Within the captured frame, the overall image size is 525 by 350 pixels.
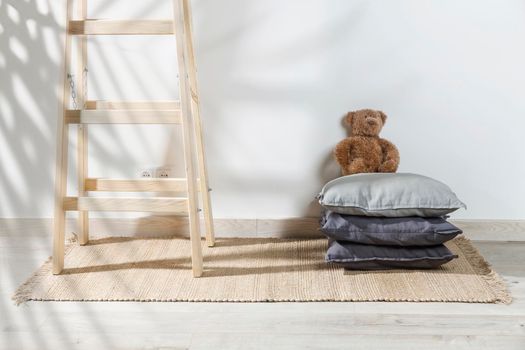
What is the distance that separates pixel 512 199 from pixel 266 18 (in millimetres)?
1139

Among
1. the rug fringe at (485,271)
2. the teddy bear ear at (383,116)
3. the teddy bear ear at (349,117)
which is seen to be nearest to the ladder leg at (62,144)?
the teddy bear ear at (349,117)

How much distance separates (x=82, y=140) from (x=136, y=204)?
0.43m

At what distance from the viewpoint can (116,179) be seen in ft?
7.88

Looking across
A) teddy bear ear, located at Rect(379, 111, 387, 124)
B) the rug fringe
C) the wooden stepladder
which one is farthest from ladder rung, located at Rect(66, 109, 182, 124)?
the rug fringe

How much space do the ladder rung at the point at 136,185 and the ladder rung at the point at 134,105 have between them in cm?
26

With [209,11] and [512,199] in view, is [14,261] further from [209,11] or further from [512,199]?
[512,199]

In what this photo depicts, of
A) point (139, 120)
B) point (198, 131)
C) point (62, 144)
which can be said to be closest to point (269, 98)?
point (198, 131)

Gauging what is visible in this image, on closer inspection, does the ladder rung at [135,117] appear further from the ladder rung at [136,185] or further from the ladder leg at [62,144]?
the ladder rung at [136,185]

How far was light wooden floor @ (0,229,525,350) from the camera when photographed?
171cm

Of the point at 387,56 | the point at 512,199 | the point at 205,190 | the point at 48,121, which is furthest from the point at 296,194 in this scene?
the point at 48,121

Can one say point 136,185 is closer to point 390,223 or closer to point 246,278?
point 246,278

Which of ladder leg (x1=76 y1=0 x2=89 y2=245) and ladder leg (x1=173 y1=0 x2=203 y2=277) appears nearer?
ladder leg (x1=173 y1=0 x2=203 y2=277)

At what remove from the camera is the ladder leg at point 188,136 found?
2043mm

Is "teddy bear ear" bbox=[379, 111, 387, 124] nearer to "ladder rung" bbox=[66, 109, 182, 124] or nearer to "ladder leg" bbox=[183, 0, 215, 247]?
"ladder leg" bbox=[183, 0, 215, 247]
